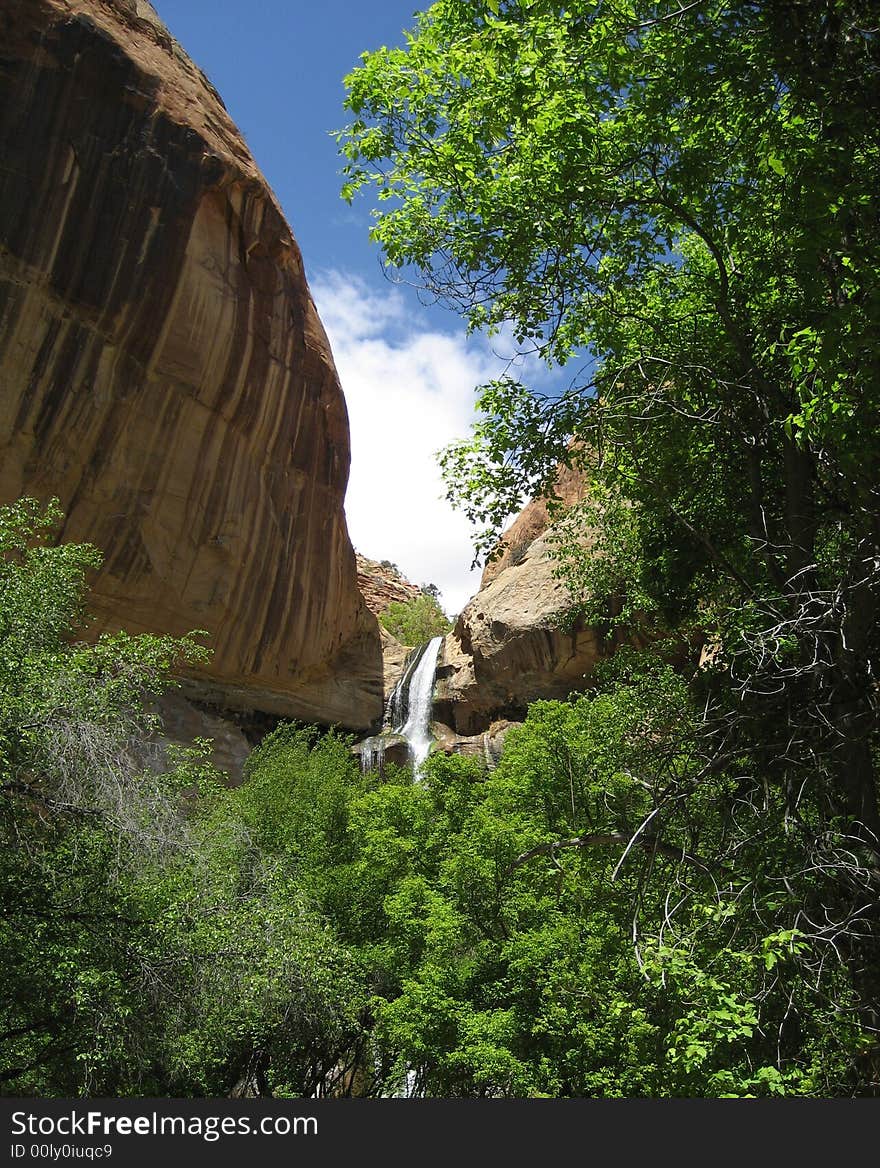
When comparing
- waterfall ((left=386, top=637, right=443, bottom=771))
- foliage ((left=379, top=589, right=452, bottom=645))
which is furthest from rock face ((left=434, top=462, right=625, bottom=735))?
foliage ((left=379, top=589, right=452, bottom=645))

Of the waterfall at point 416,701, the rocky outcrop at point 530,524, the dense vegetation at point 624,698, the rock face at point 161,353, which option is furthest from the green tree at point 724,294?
the rocky outcrop at point 530,524

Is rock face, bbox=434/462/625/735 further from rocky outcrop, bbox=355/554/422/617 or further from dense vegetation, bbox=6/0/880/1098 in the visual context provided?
rocky outcrop, bbox=355/554/422/617

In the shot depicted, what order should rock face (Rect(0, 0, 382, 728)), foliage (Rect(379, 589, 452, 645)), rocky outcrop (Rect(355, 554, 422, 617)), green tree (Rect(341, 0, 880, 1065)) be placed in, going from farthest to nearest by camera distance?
1. rocky outcrop (Rect(355, 554, 422, 617))
2. foliage (Rect(379, 589, 452, 645))
3. rock face (Rect(0, 0, 382, 728))
4. green tree (Rect(341, 0, 880, 1065))

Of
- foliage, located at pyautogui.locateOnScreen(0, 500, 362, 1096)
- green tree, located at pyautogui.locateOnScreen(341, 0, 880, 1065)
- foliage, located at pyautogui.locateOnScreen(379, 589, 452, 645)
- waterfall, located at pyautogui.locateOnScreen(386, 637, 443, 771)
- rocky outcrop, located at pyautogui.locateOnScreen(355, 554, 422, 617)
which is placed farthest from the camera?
rocky outcrop, located at pyautogui.locateOnScreen(355, 554, 422, 617)

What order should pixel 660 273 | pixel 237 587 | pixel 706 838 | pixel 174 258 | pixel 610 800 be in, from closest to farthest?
pixel 706 838
pixel 660 273
pixel 610 800
pixel 174 258
pixel 237 587

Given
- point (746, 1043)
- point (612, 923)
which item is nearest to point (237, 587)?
point (612, 923)

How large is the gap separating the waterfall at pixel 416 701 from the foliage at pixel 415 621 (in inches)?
584

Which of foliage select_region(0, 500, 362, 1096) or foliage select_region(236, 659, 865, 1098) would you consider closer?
foliage select_region(236, 659, 865, 1098)

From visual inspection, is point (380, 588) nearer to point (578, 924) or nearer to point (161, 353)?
point (161, 353)

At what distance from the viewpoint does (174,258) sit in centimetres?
2291

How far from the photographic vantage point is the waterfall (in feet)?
104

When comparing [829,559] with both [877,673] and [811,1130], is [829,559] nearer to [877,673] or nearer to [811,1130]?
[877,673]

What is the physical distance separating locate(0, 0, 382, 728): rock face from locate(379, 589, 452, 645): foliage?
2090cm

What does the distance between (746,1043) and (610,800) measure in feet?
13.7
